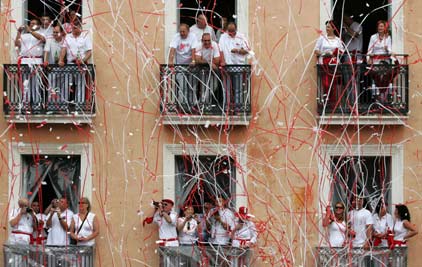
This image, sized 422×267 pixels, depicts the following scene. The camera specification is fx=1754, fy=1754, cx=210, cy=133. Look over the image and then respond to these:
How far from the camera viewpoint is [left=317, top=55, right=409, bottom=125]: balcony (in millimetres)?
29203

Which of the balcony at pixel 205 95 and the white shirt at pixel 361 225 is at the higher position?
the balcony at pixel 205 95

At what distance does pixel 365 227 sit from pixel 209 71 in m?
3.69

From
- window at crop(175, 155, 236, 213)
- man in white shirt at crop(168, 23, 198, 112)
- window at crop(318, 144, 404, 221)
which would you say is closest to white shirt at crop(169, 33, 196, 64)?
man in white shirt at crop(168, 23, 198, 112)

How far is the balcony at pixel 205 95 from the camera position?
29234 millimetres

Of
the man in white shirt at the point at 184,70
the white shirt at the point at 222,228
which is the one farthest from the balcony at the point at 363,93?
the white shirt at the point at 222,228

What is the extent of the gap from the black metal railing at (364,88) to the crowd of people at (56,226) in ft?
14.0

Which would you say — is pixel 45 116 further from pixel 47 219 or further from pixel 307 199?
pixel 307 199

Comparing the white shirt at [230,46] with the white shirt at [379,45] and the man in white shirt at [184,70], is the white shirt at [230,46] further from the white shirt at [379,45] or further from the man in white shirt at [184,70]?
the white shirt at [379,45]

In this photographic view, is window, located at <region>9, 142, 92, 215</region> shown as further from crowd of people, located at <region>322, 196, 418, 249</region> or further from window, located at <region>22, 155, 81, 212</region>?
crowd of people, located at <region>322, 196, 418, 249</region>

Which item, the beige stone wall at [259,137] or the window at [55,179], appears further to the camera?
the window at [55,179]

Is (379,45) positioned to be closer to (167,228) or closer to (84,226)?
(167,228)

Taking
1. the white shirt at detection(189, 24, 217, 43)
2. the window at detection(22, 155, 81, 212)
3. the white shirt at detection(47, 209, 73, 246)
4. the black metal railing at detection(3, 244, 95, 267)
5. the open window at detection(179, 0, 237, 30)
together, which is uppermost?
the open window at detection(179, 0, 237, 30)

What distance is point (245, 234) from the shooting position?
95.9 feet

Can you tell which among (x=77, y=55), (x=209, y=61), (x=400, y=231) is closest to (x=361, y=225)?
(x=400, y=231)
